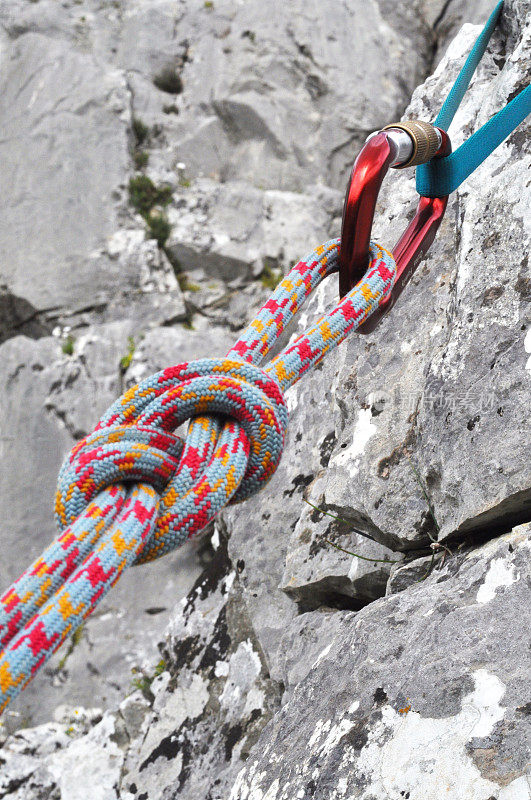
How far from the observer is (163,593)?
448 cm

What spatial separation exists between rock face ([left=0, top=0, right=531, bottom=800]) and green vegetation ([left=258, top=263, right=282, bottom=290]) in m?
0.03

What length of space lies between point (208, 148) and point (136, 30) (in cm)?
164

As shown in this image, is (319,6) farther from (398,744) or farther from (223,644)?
(398,744)

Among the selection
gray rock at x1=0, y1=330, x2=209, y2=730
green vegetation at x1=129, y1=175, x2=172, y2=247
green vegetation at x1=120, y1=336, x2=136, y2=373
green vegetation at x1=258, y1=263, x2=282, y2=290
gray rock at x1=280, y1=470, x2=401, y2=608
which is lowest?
gray rock at x1=0, y1=330, x2=209, y2=730

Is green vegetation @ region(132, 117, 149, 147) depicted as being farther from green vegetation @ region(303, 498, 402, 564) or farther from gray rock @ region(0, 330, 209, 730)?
green vegetation @ region(303, 498, 402, 564)

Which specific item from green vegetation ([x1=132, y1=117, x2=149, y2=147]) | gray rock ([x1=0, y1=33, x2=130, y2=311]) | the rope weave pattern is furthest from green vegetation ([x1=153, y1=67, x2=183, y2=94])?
the rope weave pattern

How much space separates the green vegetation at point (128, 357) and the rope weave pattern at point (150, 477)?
428cm

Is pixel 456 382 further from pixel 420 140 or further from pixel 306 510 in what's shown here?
pixel 306 510

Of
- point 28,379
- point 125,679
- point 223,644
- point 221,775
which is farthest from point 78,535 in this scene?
point 28,379

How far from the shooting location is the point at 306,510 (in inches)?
75.1

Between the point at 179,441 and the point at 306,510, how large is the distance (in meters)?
1.07

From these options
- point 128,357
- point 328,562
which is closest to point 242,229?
point 128,357

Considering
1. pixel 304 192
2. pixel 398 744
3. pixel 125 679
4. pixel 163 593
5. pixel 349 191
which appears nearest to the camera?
pixel 398 744

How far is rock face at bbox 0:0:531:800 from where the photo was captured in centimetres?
111
